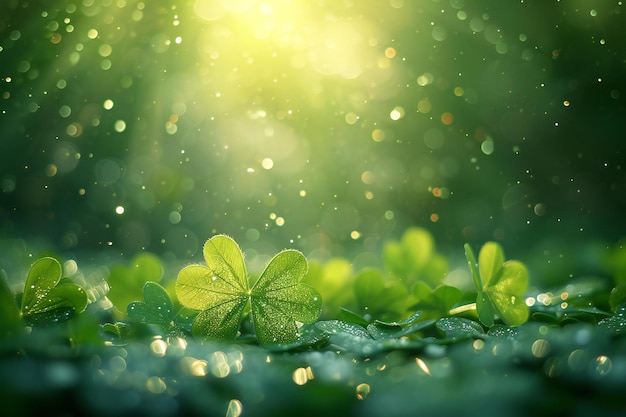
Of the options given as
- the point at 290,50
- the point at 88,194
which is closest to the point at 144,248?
the point at 88,194

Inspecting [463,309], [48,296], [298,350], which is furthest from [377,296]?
[48,296]

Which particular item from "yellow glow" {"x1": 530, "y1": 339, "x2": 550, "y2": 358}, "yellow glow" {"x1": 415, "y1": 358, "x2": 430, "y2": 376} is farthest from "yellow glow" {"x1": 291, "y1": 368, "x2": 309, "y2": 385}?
"yellow glow" {"x1": 530, "y1": 339, "x2": 550, "y2": 358}

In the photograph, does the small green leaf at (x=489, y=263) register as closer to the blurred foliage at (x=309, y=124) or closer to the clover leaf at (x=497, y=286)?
the clover leaf at (x=497, y=286)

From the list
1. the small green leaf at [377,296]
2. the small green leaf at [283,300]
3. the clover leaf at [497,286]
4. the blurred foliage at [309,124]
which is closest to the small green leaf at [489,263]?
the clover leaf at [497,286]

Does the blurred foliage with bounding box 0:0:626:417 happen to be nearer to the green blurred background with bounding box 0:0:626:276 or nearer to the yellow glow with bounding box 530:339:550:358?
the green blurred background with bounding box 0:0:626:276

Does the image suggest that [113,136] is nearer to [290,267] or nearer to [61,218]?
[61,218]

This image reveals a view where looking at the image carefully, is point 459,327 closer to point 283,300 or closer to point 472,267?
point 472,267
